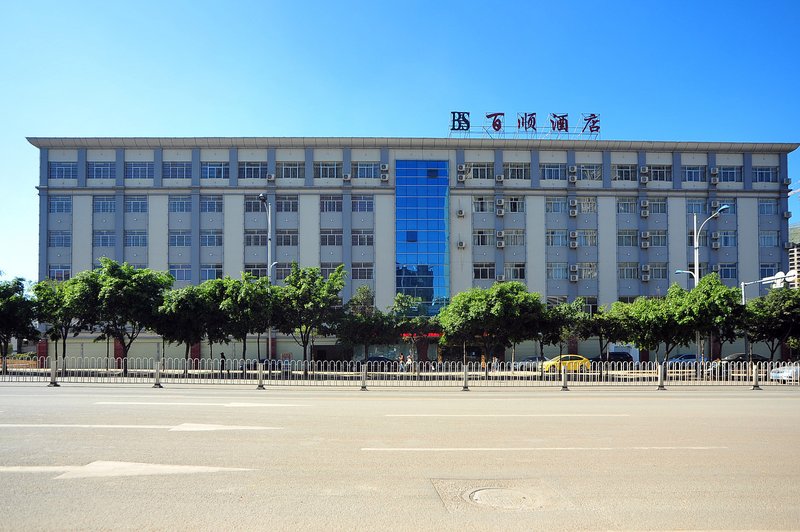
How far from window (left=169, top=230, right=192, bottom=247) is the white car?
38.0 m

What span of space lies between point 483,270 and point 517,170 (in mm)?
8402

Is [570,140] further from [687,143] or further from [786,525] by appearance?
[786,525]

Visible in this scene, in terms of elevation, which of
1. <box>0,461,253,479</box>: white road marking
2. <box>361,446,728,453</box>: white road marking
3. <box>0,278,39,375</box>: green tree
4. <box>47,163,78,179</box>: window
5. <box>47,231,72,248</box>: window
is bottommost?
<box>361,446,728,453</box>: white road marking

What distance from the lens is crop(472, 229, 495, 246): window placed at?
46031 millimetres

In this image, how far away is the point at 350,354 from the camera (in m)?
44.5

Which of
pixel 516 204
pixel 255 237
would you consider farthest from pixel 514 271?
pixel 255 237

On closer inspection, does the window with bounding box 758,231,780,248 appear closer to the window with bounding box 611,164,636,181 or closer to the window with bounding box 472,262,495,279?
the window with bounding box 611,164,636,181

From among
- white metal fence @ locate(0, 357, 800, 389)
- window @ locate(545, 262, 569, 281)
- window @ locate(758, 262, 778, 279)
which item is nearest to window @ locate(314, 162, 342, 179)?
window @ locate(545, 262, 569, 281)

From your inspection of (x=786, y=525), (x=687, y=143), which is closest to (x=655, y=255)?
(x=687, y=143)

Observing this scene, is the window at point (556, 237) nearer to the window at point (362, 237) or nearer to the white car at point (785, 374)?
the window at point (362, 237)

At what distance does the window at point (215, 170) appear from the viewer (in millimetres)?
45500

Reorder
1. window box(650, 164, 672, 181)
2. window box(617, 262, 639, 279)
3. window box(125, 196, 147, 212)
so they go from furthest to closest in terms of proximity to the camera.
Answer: window box(650, 164, 672, 181) → window box(617, 262, 639, 279) → window box(125, 196, 147, 212)

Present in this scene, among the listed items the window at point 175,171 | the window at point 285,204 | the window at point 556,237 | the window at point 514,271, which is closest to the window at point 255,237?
the window at point 285,204

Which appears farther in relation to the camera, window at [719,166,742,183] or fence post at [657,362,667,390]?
window at [719,166,742,183]
